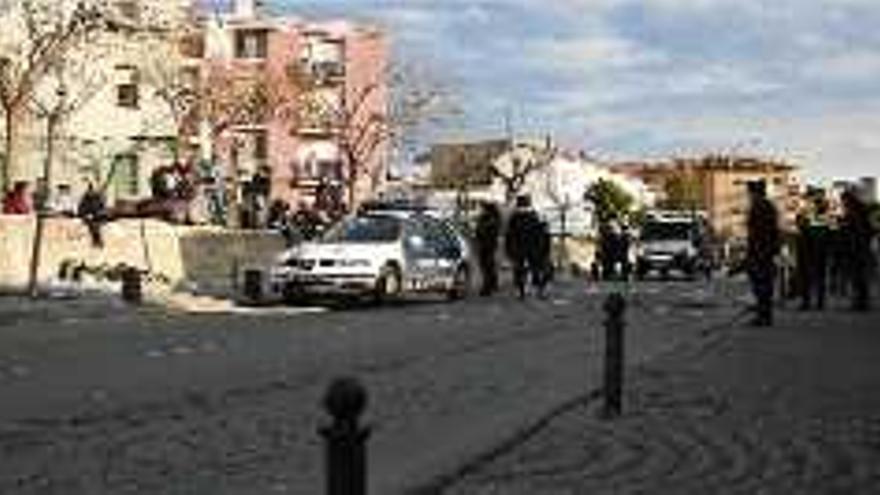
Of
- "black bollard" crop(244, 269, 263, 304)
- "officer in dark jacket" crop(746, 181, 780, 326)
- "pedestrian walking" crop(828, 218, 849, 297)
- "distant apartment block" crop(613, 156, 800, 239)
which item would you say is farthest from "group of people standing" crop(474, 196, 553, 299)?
"distant apartment block" crop(613, 156, 800, 239)

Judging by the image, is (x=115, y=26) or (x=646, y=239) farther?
(x=115, y=26)

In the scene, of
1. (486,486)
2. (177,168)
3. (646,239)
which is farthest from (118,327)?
(646,239)

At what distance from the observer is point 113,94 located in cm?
8381

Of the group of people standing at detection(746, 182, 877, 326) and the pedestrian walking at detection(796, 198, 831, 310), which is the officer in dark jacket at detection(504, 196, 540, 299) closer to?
the group of people standing at detection(746, 182, 877, 326)

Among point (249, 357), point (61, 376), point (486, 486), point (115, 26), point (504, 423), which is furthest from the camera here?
point (115, 26)

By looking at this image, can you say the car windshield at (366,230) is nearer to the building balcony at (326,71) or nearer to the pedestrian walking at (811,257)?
the pedestrian walking at (811,257)

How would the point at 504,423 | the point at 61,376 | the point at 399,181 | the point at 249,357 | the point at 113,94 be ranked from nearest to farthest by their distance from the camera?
the point at 504,423
the point at 61,376
the point at 249,357
the point at 113,94
the point at 399,181

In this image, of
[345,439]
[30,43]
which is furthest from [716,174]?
[345,439]

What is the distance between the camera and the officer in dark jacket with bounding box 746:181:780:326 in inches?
1137

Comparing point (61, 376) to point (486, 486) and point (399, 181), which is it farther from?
point (399, 181)

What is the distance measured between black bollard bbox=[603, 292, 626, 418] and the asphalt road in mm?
473

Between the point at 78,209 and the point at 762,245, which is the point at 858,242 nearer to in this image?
the point at 762,245

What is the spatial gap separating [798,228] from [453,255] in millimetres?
6221

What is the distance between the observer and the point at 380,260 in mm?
37562
